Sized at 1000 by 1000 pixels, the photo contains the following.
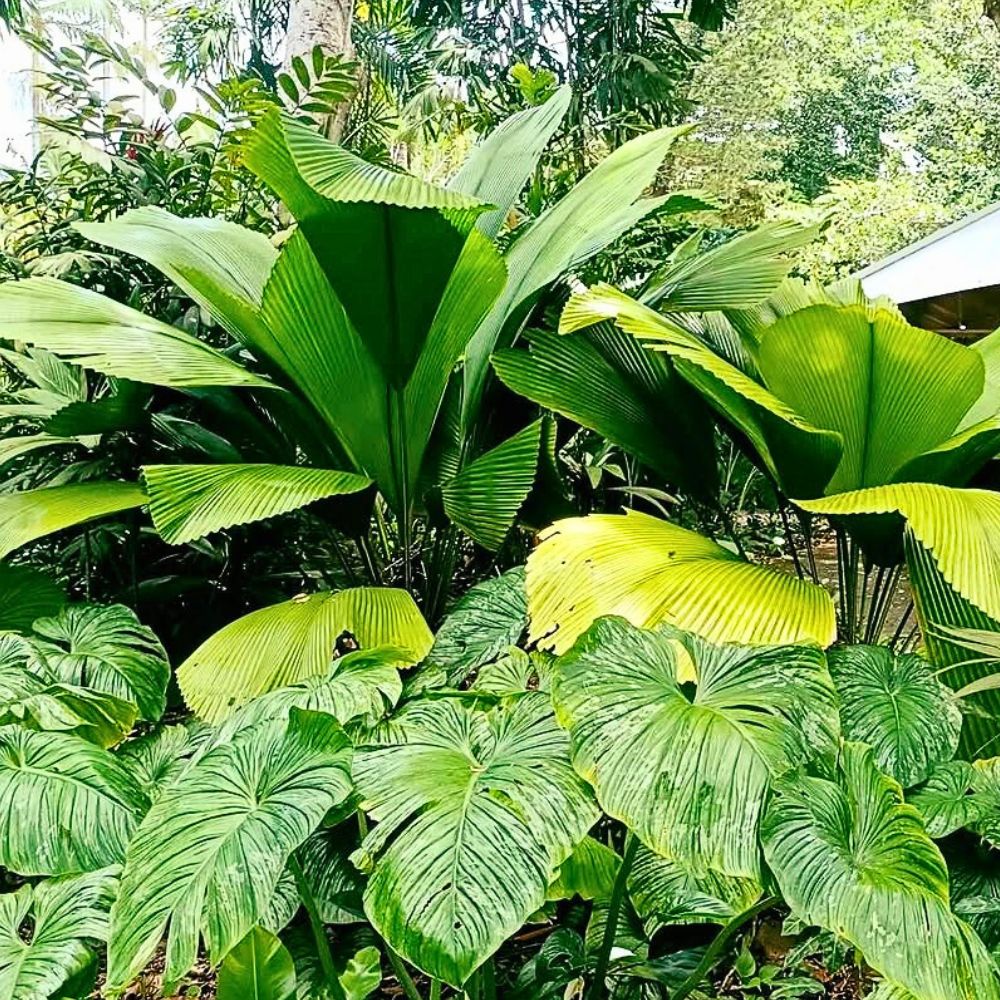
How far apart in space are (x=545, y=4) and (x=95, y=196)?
14.3 ft

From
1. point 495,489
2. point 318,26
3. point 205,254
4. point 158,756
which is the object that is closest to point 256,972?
point 158,756

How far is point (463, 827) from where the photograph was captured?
2.04 feet

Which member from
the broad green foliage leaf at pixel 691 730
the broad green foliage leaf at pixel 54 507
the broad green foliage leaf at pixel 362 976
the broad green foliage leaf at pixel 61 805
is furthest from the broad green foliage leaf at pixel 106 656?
the broad green foliage leaf at pixel 691 730

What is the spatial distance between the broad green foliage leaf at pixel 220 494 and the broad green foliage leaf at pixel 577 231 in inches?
15.2

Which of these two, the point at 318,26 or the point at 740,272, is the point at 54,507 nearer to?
the point at 740,272

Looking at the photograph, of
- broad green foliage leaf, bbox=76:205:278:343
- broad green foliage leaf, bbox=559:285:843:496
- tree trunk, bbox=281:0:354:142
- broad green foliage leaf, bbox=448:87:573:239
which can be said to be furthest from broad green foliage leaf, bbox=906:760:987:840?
tree trunk, bbox=281:0:354:142

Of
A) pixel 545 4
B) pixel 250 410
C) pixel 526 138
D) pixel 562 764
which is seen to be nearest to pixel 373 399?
pixel 250 410

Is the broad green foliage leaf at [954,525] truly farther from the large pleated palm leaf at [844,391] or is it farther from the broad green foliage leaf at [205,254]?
the broad green foliage leaf at [205,254]

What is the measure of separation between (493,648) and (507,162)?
98cm

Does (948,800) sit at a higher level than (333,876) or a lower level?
higher

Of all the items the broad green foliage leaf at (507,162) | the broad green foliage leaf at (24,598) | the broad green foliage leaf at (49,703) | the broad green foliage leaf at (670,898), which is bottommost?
the broad green foliage leaf at (670,898)

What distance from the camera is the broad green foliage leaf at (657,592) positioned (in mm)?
943

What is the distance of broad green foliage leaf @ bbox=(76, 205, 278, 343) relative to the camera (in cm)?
126

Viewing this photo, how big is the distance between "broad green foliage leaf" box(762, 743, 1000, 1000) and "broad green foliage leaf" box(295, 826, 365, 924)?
42 centimetres
